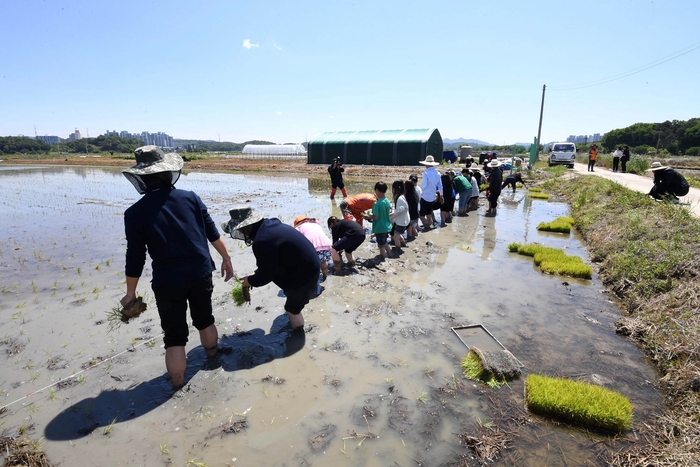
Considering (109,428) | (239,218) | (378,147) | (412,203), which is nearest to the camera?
(109,428)

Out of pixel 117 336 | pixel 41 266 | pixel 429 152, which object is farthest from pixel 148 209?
pixel 429 152

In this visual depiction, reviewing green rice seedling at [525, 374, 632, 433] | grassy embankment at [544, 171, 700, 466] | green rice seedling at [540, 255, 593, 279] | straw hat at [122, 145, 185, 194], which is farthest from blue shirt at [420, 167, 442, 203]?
straw hat at [122, 145, 185, 194]

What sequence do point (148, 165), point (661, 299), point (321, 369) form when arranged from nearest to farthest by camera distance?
point (148, 165), point (321, 369), point (661, 299)

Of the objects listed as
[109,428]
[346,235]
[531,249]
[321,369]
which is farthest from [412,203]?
[109,428]

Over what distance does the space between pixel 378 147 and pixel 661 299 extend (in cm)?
3157

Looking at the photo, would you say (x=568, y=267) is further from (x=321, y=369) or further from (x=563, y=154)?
(x=563, y=154)

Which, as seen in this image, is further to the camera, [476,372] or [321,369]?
[321,369]

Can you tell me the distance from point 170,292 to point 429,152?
33.1m

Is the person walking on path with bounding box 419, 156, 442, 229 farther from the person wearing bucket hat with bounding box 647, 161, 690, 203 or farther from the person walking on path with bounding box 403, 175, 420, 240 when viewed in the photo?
the person wearing bucket hat with bounding box 647, 161, 690, 203

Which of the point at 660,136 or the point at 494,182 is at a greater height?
the point at 660,136

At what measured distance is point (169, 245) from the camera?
3.12 meters

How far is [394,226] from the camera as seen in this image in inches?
319

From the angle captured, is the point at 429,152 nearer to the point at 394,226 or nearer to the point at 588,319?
the point at 394,226

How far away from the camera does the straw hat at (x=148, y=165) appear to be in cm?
316
